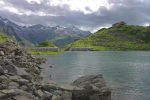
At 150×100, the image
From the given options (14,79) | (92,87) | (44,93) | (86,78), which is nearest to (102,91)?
(92,87)

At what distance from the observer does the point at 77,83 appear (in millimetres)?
60281

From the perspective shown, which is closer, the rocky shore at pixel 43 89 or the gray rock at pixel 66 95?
the rocky shore at pixel 43 89

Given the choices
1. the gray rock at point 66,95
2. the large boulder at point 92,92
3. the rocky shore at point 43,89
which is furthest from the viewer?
the large boulder at point 92,92

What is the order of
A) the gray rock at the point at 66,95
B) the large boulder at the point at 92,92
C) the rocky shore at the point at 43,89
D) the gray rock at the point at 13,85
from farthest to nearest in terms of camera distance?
the large boulder at the point at 92,92 → the gray rock at the point at 66,95 → the gray rock at the point at 13,85 → the rocky shore at the point at 43,89

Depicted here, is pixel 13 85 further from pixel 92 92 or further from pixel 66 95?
pixel 92 92

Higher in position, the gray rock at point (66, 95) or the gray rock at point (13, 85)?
the gray rock at point (13, 85)

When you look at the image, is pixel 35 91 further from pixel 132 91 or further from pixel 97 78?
pixel 132 91

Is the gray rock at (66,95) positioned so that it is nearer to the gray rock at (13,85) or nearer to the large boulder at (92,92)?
the large boulder at (92,92)

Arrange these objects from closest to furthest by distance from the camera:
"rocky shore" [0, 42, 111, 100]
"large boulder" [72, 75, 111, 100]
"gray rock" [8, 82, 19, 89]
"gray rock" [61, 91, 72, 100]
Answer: "rocky shore" [0, 42, 111, 100]
"gray rock" [8, 82, 19, 89]
"gray rock" [61, 91, 72, 100]
"large boulder" [72, 75, 111, 100]

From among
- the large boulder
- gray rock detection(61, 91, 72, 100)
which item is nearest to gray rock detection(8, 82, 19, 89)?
gray rock detection(61, 91, 72, 100)

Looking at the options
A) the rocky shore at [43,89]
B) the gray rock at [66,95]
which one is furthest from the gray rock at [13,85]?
the gray rock at [66,95]

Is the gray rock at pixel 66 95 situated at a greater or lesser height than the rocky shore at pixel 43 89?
lesser

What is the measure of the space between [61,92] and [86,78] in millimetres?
10781

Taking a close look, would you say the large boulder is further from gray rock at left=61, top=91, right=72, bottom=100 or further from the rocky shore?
gray rock at left=61, top=91, right=72, bottom=100
